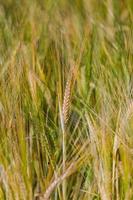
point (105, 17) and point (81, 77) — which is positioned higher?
point (105, 17)

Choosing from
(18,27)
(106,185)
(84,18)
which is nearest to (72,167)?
(106,185)

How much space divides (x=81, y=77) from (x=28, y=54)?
109 mm

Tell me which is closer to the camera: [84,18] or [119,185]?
[119,185]

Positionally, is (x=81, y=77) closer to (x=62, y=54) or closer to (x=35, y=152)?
(x=62, y=54)

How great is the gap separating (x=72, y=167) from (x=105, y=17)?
24.5 inches

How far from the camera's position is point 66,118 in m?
0.92

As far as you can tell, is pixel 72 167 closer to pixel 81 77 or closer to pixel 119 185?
pixel 119 185

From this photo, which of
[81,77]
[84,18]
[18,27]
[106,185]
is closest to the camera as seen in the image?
[106,185]

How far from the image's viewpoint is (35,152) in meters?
0.95

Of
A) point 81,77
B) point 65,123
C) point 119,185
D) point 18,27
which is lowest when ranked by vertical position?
point 119,185

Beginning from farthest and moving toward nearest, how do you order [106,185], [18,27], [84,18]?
[84,18] < [18,27] < [106,185]

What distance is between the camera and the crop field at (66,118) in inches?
35.2

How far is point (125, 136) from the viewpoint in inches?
36.0

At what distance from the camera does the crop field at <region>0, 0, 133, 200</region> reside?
Result: 2.93ft
